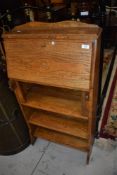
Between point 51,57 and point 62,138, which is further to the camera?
point 62,138

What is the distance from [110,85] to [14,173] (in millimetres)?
1545

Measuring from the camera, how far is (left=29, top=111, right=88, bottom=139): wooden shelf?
1.31 m

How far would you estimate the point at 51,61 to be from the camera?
95 centimetres

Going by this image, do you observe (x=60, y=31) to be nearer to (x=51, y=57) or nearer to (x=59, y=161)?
(x=51, y=57)

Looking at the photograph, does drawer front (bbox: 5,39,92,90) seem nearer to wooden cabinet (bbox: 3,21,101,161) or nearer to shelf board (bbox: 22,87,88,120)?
wooden cabinet (bbox: 3,21,101,161)

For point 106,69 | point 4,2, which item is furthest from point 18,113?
point 106,69

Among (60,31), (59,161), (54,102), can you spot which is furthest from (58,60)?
(59,161)

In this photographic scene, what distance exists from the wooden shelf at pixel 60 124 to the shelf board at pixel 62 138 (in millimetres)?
182

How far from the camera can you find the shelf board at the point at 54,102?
1.19 meters

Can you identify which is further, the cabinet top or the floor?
the floor

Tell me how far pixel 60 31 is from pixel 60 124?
784mm

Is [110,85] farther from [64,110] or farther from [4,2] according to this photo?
[4,2]

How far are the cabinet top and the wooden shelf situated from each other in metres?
0.76

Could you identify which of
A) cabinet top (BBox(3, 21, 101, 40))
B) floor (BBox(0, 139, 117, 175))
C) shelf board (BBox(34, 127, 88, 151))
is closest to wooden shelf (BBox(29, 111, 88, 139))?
shelf board (BBox(34, 127, 88, 151))
